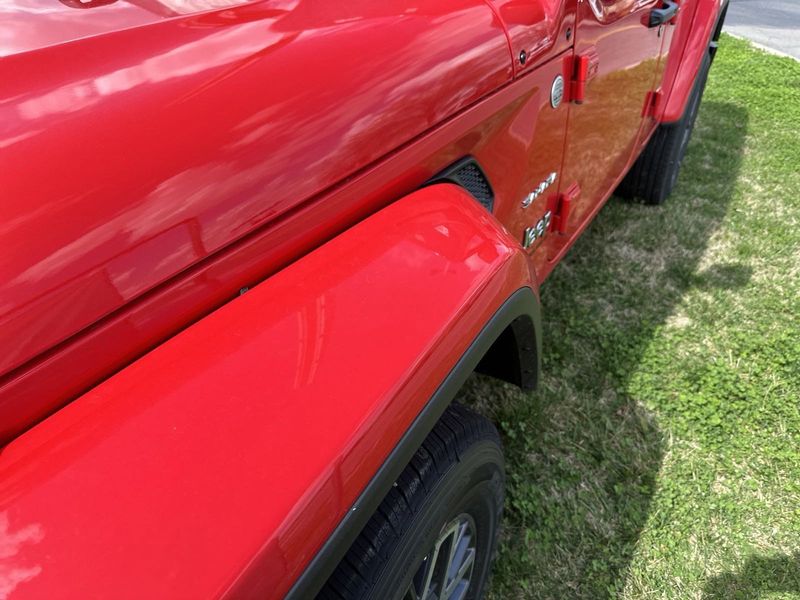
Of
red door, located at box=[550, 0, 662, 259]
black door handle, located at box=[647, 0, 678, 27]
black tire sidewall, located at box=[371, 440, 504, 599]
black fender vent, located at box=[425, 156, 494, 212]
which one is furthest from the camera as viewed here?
black door handle, located at box=[647, 0, 678, 27]

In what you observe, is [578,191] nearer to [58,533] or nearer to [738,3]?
[58,533]

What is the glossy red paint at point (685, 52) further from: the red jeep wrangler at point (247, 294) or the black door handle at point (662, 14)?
the red jeep wrangler at point (247, 294)

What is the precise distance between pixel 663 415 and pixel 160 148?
208 cm

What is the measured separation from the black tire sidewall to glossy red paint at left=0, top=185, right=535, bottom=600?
270 mm

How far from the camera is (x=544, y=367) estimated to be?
97.6 inches

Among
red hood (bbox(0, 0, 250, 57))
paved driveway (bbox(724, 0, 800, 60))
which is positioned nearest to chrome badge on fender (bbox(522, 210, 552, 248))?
red hood (bbox(0, 0, 250, 57))

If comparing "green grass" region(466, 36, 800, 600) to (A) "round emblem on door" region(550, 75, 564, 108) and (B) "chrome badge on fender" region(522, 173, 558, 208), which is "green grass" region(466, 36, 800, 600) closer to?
(B) "chrome badge on fender" region(522, 173, 558, 208)

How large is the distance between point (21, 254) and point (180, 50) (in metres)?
0.43

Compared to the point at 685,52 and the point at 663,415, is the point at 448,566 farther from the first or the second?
the point at 685,52

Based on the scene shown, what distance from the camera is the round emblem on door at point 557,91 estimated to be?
1668mm

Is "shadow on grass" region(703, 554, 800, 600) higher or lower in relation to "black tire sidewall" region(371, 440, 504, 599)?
lower

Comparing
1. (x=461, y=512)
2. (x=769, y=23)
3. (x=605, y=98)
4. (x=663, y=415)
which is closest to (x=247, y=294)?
(x=461, y=512)

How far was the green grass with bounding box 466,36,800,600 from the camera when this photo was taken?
72.6 inches

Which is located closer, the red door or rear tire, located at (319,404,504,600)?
rear tire, located at (319,404,504,600)
